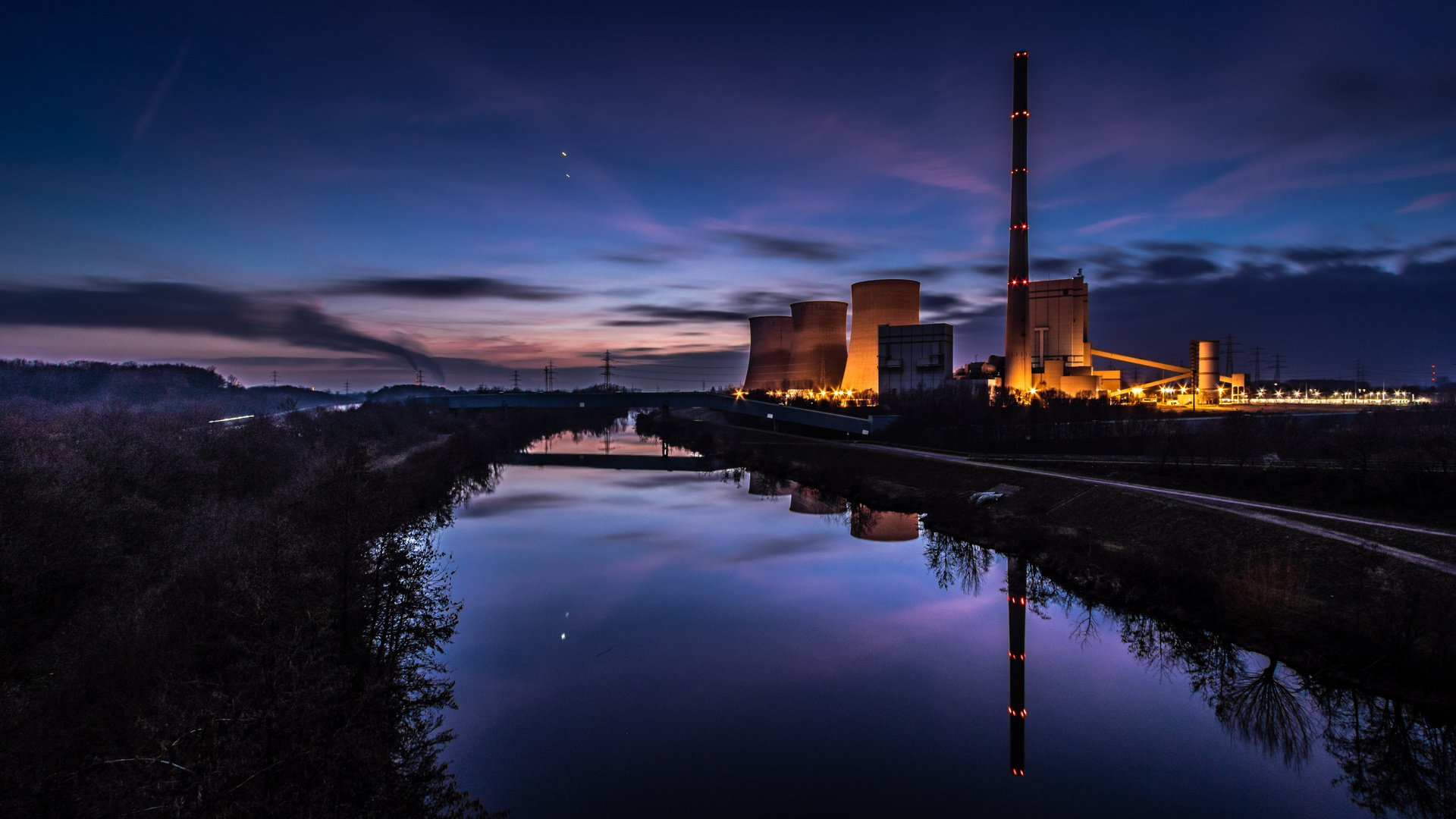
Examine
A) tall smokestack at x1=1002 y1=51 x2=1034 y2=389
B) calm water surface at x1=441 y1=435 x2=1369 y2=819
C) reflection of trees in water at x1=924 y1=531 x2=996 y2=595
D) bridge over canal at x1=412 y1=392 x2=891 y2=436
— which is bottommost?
calm water surface at x1=441 y1=435 x2=1369 y2=819

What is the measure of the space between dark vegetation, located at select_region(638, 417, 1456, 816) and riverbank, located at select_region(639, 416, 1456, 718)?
0.11 ft

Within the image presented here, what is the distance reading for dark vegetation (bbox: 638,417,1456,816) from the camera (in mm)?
9859

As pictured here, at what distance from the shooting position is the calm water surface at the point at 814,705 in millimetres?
8750

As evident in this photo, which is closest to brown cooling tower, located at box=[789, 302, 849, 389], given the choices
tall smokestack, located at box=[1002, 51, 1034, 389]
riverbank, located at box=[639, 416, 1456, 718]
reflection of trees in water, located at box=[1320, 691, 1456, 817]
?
tall smokestack, located at box=[1002, 51, 1034, 389]

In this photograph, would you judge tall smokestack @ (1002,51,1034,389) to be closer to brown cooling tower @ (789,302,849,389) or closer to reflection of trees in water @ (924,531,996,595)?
brown cooling tower @ (789,302,849,389)

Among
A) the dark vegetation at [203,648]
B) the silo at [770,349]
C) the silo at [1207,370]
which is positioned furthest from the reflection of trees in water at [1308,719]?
the silo at [1207,370]

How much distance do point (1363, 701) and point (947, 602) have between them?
7500 mm

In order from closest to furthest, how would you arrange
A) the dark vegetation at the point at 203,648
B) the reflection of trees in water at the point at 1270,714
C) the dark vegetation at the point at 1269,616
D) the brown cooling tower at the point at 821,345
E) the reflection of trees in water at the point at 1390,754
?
the dark vegetation at the point at 203,648
the reflection of trees in water at the point at 1390,754
the dark vegetation at the point at 1269,616
the reflection of trees in water at the point at 1270,714
the brown cooling tower at the point at 821,345

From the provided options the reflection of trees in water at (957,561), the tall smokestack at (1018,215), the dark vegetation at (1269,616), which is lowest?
the reflection of trees in water at (957,561)

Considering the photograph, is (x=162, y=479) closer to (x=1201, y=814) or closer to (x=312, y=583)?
(x=312, y=583)

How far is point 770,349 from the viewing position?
64688 mm

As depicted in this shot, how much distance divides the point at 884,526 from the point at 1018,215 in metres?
29.2

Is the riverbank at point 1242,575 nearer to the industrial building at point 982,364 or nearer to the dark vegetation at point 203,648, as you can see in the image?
the dark vegetation at point 203,648

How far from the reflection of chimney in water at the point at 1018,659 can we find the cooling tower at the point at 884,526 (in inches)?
184
